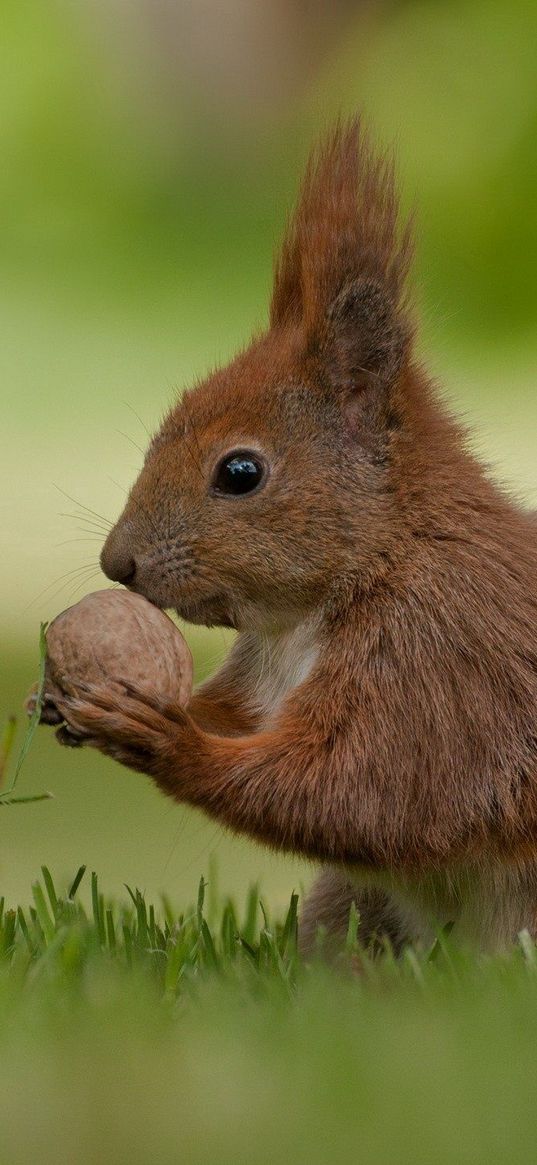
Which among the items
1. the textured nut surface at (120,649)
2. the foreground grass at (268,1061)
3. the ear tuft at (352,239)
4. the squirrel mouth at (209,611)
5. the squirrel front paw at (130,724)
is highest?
the ear tuft at (352,239)

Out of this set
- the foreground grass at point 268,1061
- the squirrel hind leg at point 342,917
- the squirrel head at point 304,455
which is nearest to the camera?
the foreground grass at point 268,1061

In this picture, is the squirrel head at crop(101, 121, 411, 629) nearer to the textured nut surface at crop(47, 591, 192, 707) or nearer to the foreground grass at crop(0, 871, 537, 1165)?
the textured nut surface at crop(47, 591, 192, 707)

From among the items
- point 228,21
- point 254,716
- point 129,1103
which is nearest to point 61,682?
point 254,716

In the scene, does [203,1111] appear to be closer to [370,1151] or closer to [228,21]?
[370,1151]

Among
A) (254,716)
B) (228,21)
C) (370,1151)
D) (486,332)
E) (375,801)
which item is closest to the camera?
(370,1151)

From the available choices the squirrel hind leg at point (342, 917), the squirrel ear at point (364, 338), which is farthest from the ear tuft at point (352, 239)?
the squirrel hind leg at point (342, 917)

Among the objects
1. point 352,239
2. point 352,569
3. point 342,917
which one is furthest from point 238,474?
point 342,917

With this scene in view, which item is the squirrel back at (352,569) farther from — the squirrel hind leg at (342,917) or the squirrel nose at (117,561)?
the squirrel hind leg at (342,917)

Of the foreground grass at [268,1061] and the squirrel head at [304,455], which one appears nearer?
the foreground grass at [268,1061]
